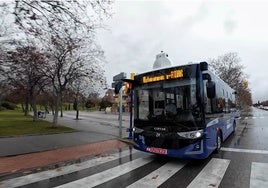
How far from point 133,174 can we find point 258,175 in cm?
323

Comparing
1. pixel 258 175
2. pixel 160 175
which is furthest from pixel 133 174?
pixel 258 175

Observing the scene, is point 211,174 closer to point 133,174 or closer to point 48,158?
point 133,174

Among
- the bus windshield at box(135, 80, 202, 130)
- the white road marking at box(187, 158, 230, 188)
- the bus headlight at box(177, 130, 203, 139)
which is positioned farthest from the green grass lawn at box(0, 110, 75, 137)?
the white road marking at box(187, 158, 230, 188)

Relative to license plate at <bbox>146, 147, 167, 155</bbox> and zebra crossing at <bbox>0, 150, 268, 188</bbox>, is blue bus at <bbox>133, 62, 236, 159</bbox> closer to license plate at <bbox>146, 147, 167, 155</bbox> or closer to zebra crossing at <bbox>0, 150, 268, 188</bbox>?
license plate at <bbox>146, 147, 167, 155</bbox>

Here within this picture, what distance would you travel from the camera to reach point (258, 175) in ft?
20.0

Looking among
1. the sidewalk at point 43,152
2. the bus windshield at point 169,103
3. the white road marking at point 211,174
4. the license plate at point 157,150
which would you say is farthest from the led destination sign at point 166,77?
the sidewalk at point 43,152

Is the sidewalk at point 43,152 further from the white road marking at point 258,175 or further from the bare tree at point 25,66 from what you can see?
the white road marking at point 258,175

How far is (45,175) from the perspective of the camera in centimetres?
634

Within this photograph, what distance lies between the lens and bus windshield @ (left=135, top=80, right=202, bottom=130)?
6.73 metres

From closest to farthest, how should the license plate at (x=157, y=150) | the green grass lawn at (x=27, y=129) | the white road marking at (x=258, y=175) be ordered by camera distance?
the white road marking at (x=258, y=175) → the license plate at (x=157, y=150) → the green grass lawn at (x=27, y=129)

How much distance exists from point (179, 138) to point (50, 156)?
473 cm

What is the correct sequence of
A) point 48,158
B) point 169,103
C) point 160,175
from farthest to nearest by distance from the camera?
→ point 48,158
point 169,103
point 160,175

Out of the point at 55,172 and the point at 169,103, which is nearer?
the point at 55,172

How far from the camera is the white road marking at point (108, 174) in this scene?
559 cm
